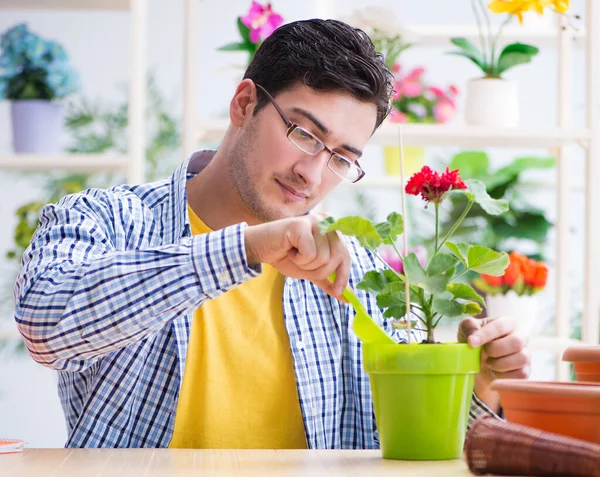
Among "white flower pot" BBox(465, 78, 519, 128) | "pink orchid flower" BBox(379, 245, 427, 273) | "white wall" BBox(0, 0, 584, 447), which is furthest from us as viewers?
"white wall" BBox(0, 0, 584, 447)

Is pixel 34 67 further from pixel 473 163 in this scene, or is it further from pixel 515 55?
pixel 473 163

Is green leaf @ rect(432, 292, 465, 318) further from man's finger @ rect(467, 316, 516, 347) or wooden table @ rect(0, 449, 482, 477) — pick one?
wooden table @ rect(0, 449, 482, 477)

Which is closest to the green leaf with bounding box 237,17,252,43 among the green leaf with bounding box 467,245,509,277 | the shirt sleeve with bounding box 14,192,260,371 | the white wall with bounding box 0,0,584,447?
the white wall with bounding box 0,0,584,447

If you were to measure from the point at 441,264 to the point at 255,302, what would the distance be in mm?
729

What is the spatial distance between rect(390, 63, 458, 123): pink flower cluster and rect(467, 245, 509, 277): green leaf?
1.91 m

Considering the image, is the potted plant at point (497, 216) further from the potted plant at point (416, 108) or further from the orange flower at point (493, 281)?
the orange flower at point (493, 281)

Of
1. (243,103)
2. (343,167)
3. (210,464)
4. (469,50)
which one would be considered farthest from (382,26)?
(210,464)

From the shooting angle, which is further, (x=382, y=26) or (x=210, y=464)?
(x=382, y=26)

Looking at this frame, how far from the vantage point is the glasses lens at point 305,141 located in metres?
1.62

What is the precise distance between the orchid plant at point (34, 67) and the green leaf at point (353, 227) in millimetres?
1854

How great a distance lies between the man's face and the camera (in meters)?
1.63

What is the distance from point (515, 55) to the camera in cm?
262

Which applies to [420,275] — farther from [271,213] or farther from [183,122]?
[183,122]

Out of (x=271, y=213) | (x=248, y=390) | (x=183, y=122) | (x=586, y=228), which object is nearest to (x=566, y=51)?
(x=586, y=228)
